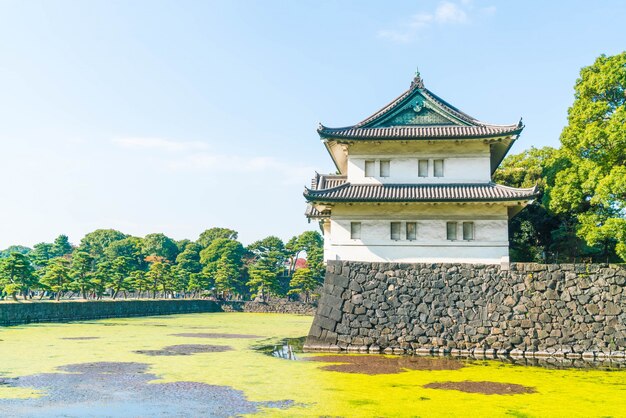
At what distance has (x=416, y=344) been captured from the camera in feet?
56.0

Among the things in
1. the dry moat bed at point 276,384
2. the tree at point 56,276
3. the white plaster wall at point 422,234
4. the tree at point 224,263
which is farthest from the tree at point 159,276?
the white plaster wall at point 422,234

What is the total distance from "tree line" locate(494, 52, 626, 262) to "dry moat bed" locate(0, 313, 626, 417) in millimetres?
5287

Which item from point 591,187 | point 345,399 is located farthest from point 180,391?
point 591,187

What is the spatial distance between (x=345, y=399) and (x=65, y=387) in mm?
5382

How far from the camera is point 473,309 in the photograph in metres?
17.2

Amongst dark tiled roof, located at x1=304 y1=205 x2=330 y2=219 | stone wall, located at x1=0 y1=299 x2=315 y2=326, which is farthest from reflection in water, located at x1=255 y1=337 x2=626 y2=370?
stone wall, located at x1=0 y1=299 x2=315 y2=326

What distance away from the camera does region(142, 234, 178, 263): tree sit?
235 feet

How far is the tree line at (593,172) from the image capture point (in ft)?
54.6

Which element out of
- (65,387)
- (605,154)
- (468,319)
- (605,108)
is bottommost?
(65,387)

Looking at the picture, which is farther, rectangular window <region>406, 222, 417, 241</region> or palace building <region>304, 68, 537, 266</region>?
rectangular window <region>406, 222, 417, 241</region>

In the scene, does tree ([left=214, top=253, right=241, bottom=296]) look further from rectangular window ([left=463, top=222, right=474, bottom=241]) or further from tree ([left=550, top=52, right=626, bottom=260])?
tree ([left=550, top=52, right=626, bottom=260])

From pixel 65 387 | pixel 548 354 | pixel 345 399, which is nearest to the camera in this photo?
pixel 345 399

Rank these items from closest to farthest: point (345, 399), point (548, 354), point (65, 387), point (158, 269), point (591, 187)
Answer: point (345, 399) → point (65, 387) → point (548, 354) → point (591, 187) → point (158, 269)

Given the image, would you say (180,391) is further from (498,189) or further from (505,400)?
(498,189)
